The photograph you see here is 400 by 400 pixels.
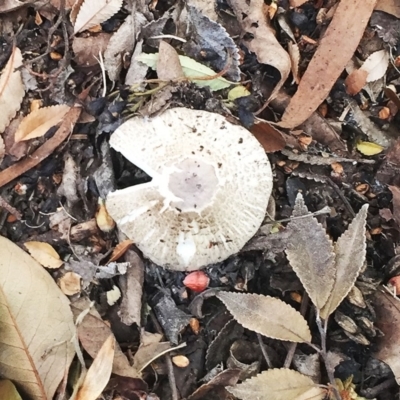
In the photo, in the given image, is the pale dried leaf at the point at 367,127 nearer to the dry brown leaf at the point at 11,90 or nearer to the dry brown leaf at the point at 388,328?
the dry brown leaf at the point at 388,328

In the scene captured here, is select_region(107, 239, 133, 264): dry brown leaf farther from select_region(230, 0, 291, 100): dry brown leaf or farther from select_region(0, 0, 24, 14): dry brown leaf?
select_region(0, 0, 24, 14): dry brown leaf

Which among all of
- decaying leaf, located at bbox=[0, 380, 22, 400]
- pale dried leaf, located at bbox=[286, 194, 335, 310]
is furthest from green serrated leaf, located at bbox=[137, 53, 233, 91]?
decaying leaf, located at bbox=[0, 380, 22, 400]

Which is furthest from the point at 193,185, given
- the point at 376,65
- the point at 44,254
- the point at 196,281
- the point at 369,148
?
the point at 376,65

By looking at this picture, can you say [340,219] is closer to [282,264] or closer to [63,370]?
[282,264]

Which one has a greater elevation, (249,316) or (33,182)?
(33,182)

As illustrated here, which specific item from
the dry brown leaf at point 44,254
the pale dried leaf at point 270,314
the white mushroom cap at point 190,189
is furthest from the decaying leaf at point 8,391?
the pale dried leaf at point 270,314

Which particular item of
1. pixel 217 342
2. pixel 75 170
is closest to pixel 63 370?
pixel 217 342

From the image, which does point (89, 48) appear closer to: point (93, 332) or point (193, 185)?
A: point (193, 185)
